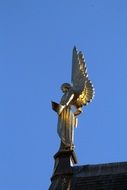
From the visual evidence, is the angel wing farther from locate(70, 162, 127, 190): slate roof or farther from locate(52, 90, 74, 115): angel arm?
locate(70, 162, 127, 190): slate roof

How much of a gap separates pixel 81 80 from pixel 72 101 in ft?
3.00

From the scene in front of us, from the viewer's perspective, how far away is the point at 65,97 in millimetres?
20234

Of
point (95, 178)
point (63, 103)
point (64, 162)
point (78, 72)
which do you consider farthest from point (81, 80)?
point (95, 178)

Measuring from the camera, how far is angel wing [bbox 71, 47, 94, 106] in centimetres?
2031

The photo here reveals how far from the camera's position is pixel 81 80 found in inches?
814

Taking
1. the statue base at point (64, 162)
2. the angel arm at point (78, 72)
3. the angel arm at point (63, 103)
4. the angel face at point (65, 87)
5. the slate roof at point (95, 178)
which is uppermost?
the angel arm at point (78, 72)

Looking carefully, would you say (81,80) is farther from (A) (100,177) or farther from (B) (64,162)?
(A) (100,177)

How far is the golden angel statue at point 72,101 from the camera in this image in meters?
19.4

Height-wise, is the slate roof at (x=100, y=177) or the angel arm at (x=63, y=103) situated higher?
the angel arm at (x=63, y=103)

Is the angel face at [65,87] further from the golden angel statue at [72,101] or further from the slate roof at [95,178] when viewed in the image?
the slate roof at [95,178]

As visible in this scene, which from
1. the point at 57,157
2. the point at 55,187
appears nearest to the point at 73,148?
the point at 57,157

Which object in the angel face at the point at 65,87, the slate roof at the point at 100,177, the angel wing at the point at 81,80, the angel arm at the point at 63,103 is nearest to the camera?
the slate roof at the point at 100,177

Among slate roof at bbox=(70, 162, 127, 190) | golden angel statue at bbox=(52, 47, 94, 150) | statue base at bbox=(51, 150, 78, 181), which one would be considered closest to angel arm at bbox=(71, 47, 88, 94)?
golden angel statue at bbox=(52, 47, 94, 150)

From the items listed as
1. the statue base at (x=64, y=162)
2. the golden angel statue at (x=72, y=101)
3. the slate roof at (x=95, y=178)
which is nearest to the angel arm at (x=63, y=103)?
the golden angel statue at (x=72, y=101)
